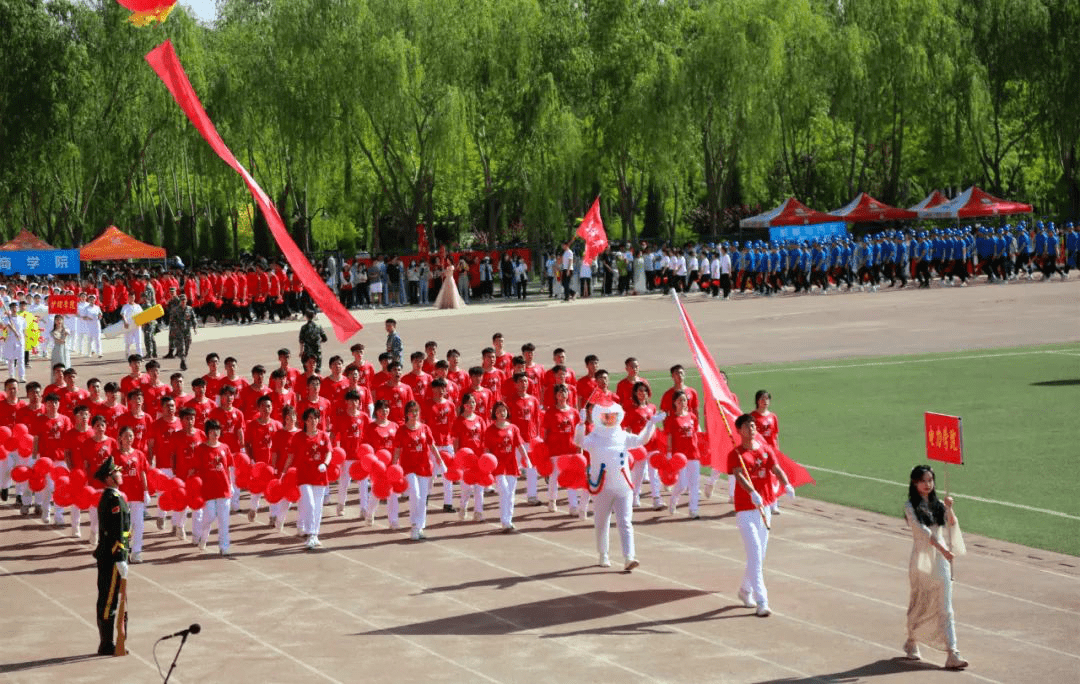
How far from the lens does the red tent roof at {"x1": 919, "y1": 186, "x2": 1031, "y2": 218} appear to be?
5616 cm

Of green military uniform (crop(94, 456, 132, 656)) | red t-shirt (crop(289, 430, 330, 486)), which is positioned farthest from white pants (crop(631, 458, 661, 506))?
green military uniform (crop(94, 456, 132, 656))

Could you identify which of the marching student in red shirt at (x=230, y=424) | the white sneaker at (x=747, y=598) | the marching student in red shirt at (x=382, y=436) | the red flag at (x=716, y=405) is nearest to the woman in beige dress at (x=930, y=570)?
the white sneaker at (x=747, y=598)

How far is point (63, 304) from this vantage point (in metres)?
34.5

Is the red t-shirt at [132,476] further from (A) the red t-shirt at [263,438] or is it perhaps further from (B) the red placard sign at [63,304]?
(B) the red placard sign at [63,304]

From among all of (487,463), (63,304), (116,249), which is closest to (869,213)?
(116,249)

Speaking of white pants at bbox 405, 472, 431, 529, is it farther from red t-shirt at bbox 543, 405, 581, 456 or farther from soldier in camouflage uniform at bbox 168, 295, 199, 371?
soldier in camouflage uniform at bbox 168, 295, 199, 371

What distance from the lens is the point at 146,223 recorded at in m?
78.7

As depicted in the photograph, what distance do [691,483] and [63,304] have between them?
20.6 meters

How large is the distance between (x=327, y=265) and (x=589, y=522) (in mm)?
34804

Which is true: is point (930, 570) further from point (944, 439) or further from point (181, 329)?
point (181, 329)

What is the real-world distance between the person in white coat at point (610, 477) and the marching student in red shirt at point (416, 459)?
253 cm

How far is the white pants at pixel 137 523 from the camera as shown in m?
16.6

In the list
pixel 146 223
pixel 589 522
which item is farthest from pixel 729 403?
pixel 146 223

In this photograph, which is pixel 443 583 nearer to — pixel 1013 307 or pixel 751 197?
pixel 1013 307
